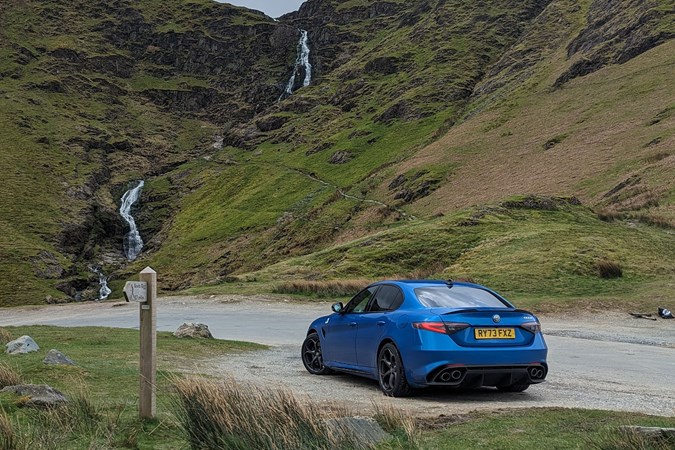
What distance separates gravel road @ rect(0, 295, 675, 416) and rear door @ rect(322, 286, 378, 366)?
0.44 metres

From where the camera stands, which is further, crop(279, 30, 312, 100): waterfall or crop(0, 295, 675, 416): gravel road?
crop(279, 30, 312, 100): waterfall

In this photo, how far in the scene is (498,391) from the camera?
1091 centimetres

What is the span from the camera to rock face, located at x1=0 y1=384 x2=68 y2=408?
7758mm

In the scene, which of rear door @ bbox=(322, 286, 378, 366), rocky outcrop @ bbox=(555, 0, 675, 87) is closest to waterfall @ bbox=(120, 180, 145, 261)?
rocky outcrop @ bbox=(555, 0, 675, 87)

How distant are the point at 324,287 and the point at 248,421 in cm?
2814

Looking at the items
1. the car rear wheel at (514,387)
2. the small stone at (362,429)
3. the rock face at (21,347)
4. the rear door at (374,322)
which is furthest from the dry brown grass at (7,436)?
the rock face at (21,347)

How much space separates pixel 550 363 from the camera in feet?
47.0

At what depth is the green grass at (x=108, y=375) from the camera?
6898 mm

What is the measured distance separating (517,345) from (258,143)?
12868 centimetres

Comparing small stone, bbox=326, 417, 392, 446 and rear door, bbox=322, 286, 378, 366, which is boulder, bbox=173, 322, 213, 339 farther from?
small stone, bbox=326, 417, 392, 446

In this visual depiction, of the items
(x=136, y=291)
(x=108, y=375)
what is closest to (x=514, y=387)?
(x=136, y=291)

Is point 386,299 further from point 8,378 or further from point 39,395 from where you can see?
point 8,378

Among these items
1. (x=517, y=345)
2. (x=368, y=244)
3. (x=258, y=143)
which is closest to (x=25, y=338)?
(x=517, y=345)

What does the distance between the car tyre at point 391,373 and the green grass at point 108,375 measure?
3.17m
